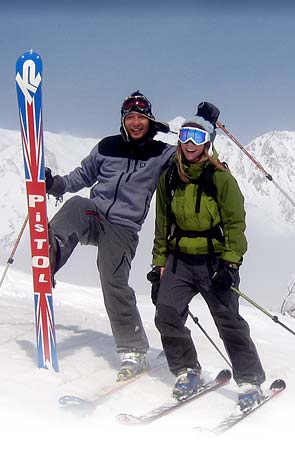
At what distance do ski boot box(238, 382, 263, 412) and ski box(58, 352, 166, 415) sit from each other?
3.56ft

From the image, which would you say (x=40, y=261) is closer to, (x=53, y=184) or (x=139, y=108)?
(x=53, y=184)

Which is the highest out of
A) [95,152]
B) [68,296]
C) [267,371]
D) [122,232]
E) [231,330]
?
[95,152]

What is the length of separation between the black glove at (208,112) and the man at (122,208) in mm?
475

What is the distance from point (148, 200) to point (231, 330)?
1.57 metres

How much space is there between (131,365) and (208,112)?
2.48 metres

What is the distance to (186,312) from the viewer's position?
5191 mm

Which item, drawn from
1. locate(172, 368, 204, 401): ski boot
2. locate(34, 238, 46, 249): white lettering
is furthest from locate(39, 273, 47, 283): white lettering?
locate(172, 368, 204, 401): ski boot

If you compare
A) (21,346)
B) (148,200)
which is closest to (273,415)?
(148,200)

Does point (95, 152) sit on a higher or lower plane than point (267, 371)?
higher

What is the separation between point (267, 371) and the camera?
267 inches

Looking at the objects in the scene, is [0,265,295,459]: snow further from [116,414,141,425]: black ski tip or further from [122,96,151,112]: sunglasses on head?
[122,96,151,112]: sunglasses on head

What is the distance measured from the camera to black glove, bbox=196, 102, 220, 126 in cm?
546

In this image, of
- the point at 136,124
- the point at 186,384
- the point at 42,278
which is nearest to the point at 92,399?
the point at 186,384

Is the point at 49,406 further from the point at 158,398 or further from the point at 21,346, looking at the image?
the point at 21,346
